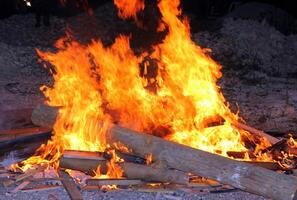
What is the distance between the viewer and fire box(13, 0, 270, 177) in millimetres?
6129

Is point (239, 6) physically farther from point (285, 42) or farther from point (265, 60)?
point (265, 60)

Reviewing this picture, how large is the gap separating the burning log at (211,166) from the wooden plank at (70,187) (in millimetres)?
769

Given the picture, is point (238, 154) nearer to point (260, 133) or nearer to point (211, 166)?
point (260, 133)

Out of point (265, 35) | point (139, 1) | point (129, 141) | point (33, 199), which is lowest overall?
point (33, 199)

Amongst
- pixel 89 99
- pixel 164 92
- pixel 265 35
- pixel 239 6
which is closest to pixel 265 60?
pixel 265 35

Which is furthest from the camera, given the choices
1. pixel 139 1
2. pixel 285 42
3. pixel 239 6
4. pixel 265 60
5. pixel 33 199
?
pixel 239 6

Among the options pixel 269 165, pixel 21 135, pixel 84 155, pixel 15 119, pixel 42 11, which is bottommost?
pixel 269 165

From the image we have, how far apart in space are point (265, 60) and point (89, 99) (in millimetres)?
8984

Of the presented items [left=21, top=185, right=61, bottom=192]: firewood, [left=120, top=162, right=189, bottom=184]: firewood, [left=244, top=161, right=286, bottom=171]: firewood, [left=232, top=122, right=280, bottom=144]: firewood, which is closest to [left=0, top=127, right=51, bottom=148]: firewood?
[left=21, top=185, right=61, bottom=192]: firewood

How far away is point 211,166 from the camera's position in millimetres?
5301

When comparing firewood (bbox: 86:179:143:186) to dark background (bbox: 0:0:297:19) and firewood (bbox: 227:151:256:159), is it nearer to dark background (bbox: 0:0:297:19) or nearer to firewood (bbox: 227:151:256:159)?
firewood (bbox: 227:151:256:159)

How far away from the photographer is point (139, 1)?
1677 centimetres

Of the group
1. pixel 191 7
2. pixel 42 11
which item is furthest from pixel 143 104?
pixel 191 7

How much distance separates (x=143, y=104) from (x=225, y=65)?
7257mm
